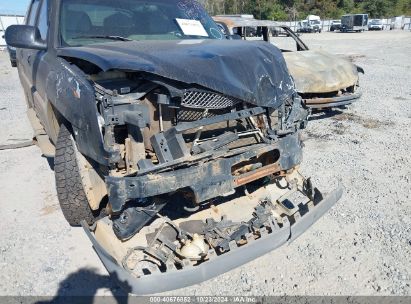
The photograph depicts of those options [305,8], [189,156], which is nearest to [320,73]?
[189,156]

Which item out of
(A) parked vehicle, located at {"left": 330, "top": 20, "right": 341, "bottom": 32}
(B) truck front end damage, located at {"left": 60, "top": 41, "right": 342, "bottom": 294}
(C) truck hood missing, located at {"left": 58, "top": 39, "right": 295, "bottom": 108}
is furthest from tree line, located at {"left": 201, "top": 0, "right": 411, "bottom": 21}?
(B) truck front end damage, located at {"left": 60, "top": 41, "right": 342, "bottom": 294}

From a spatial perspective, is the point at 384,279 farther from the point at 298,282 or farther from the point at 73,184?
the point at 73,184

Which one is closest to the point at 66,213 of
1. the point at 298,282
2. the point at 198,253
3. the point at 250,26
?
the point at 198,253

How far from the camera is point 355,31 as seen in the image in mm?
39969

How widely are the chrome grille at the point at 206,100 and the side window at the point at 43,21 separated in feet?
5.93

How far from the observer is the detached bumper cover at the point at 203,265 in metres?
2.37

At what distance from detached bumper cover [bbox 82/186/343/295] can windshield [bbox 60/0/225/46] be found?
183 cm

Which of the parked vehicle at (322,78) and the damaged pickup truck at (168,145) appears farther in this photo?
the parked vehicle at (322,78)

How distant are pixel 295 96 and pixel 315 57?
356 cm

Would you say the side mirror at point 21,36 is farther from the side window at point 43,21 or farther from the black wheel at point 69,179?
the black wheel at point 69,179

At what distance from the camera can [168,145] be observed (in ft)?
8.26

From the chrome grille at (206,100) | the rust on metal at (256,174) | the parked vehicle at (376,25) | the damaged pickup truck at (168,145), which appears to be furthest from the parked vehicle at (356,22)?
the chrome grille at (206,100)

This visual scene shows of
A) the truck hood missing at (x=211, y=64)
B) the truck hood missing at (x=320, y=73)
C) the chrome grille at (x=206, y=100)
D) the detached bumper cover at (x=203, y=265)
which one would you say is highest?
the truck hood missing at (x=211, y=64)

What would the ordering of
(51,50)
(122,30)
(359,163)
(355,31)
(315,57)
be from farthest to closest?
(355,31) < (315,57) < (359,163) < (122,30) < (51,50)
